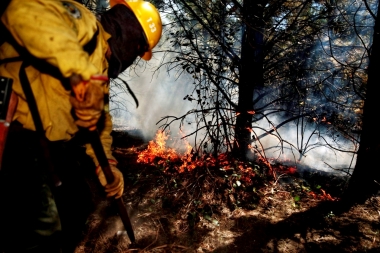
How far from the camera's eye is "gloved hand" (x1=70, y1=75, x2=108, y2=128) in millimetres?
1685

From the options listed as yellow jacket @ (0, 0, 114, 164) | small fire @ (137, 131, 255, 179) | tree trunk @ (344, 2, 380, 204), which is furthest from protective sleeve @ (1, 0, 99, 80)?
tree trunk @ (344, 2, 380, 204)

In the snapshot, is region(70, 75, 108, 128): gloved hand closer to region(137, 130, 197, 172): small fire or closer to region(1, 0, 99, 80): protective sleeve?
region(1, 0, 99, 80): protective sleeve

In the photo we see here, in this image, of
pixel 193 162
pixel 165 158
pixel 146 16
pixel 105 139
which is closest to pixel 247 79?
pixel 193 162

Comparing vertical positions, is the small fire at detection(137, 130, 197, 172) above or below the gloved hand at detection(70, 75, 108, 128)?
below

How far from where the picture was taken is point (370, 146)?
3.48 metres

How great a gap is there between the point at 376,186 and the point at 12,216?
14.7ft

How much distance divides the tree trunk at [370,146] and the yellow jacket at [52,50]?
354cm

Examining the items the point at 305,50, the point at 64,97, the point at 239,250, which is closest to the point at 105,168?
the point at 64,97

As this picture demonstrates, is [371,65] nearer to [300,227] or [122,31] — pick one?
[300,227]

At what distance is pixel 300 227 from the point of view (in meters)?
3.50

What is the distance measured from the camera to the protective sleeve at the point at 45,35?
1546mm

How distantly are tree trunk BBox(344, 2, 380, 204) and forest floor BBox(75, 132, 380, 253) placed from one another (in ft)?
0.77

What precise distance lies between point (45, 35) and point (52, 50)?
3.9 inches

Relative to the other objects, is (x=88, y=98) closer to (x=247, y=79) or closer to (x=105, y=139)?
(x=105, y=139)
